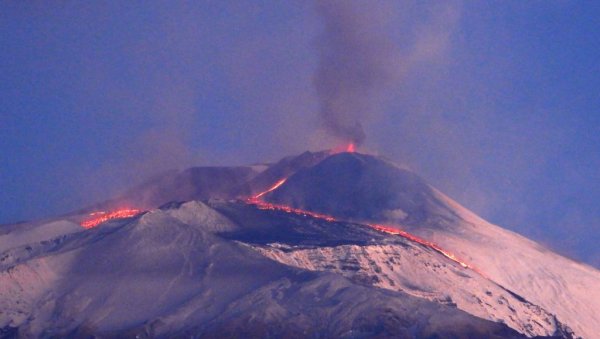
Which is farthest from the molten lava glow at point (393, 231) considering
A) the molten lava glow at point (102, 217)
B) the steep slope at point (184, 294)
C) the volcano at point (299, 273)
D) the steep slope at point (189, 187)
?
the steep slope at point (189, 187)

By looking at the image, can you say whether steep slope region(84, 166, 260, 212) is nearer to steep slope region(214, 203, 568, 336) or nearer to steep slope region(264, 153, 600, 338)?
steep slope region(264, 153, 600, 338)

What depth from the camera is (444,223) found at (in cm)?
11362

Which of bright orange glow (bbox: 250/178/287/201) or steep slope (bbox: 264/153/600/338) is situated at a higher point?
bright orange glow (bbox: 250/178/287/201)

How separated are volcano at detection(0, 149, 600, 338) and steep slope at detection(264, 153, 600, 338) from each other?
0.21m

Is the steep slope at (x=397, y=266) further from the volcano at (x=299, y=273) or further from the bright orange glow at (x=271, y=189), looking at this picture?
the bright orange glow at (x=271, y=189)

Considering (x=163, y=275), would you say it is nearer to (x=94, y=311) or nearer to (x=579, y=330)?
(x=94, y=311)

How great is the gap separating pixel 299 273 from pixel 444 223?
31834 millimetres

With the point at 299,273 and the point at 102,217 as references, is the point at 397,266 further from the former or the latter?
the point at 102,217

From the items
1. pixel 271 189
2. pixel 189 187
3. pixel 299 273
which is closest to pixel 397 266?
pixel 299 273

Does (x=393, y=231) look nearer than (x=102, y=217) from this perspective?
Yes

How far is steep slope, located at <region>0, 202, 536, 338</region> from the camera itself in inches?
3059

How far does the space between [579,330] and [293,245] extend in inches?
979

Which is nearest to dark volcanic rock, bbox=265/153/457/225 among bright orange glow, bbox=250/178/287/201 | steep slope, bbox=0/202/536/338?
bright orange glow, bbox=250/178/287/201

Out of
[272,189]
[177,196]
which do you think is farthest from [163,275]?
[177,196]
